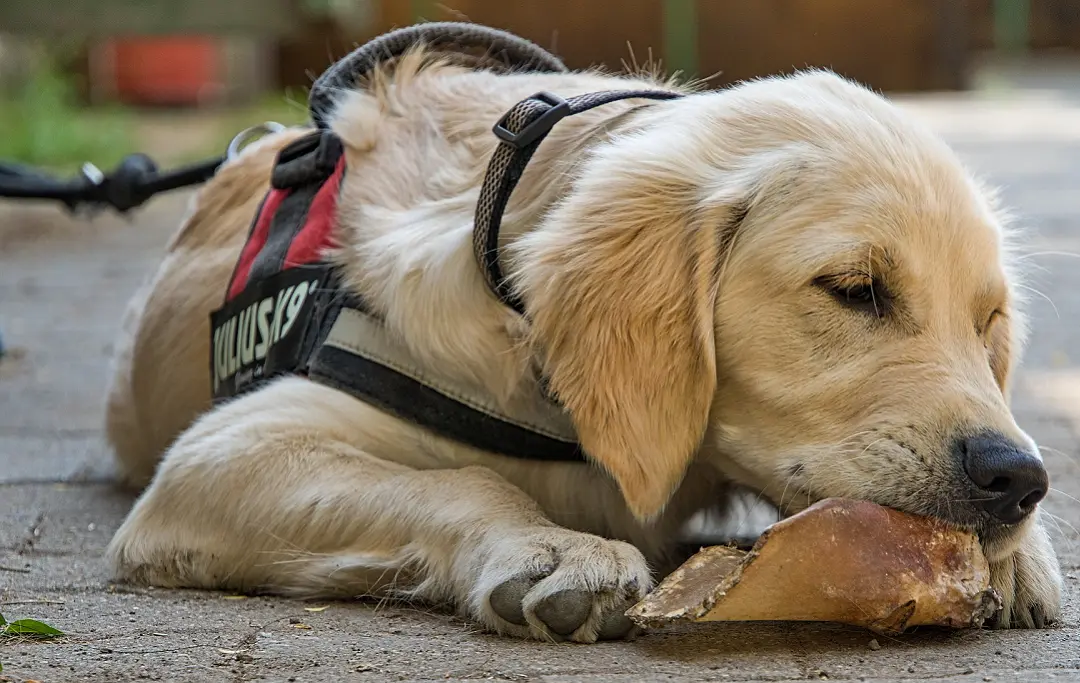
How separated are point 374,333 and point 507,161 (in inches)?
18.2

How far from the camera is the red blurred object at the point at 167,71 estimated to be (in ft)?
54.3

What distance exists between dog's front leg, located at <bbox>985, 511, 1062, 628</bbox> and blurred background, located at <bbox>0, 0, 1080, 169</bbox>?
11.5 m

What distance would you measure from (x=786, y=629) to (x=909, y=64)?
1622cm

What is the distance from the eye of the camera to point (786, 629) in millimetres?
2670

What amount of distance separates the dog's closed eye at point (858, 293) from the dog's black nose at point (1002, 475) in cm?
32

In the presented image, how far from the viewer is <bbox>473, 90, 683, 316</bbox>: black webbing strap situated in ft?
10.0

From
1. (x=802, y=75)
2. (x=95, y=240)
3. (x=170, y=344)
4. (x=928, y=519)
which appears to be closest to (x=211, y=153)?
(x=95, y=240)

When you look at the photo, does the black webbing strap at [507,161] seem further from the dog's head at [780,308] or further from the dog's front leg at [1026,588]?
the dog's front leg at [1026,588]

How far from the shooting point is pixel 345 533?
2.97 meters

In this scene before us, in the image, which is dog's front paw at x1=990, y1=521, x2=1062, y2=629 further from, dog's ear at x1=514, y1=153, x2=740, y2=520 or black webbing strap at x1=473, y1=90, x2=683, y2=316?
black webbing strap at x1=473, y1=90, x2=683, y2=316

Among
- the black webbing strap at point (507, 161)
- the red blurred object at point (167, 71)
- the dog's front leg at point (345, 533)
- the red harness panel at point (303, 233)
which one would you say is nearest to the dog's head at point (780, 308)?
the black webbing strap at point (507, 161)

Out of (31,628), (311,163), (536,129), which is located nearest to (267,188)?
(311,163)

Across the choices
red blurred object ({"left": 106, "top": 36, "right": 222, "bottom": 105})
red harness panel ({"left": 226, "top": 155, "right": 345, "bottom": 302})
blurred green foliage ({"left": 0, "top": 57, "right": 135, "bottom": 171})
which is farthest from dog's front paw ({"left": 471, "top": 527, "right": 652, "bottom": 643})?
red blurred object ({"left": 106, "top": 36, "right": 222, "bottom": 105})

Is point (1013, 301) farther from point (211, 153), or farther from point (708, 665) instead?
point (211, 153)
